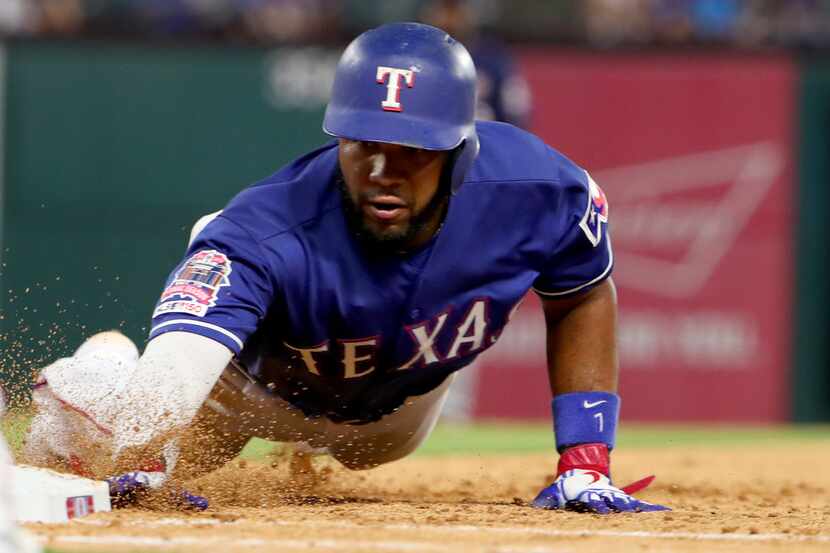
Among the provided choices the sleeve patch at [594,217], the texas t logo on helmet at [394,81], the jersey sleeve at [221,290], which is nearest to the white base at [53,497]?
the jersey sleeve at [221,290]

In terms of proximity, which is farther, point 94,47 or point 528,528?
point 94,47

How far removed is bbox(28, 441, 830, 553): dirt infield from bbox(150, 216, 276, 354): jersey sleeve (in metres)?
0.50

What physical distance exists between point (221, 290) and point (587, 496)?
124cm

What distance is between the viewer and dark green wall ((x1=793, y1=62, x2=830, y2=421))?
36.8ft

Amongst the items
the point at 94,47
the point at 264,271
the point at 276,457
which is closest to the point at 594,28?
the point at 94,47

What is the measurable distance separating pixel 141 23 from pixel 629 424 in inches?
189

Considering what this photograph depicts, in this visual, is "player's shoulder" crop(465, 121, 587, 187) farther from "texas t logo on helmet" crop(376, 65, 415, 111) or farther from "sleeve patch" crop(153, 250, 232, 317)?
"sleeve patch" crop(153, 250, 232, 317)

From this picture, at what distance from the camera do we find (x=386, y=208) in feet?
12.7

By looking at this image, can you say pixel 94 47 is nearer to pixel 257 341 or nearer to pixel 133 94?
pixel 133 94

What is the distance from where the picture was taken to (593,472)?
4.33 m

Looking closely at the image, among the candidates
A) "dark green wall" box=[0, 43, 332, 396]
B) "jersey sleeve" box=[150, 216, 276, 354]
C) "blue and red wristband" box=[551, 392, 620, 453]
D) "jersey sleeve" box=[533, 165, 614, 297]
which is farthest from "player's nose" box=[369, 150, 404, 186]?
"dark green wall" box=[0, 43, 332, 396]

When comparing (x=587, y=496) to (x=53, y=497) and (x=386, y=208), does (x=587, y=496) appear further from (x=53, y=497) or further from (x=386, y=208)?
(x=53, y=497)

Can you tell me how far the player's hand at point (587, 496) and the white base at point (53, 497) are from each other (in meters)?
1.33

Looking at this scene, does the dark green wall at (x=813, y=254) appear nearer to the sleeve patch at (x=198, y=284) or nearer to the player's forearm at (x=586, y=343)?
the player's forearm at (x=586, y=343)
